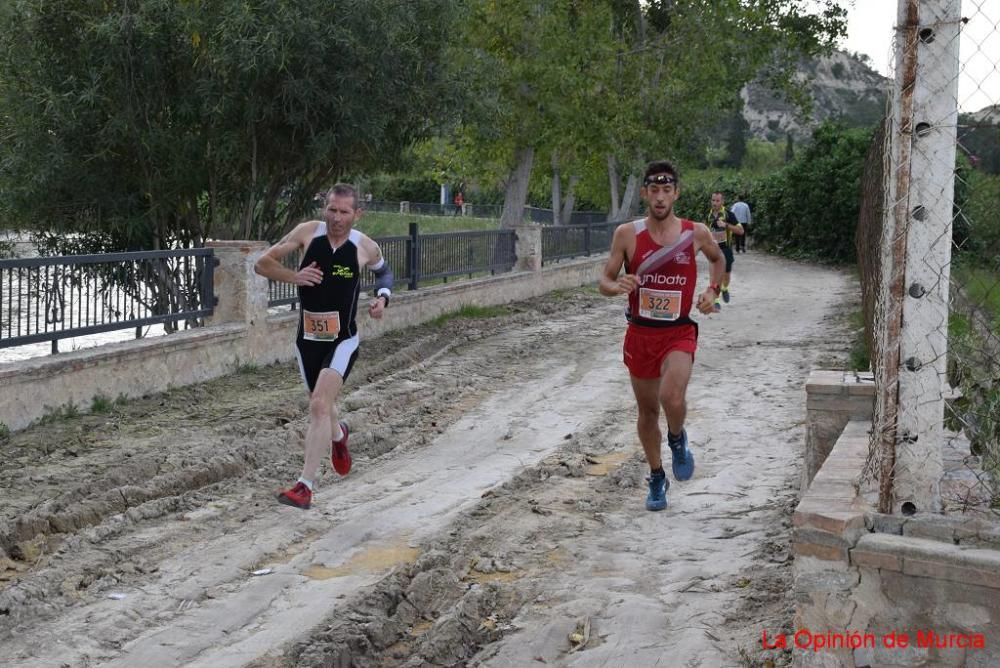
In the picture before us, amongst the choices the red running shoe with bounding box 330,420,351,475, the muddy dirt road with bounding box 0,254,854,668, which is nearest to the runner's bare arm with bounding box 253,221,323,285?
the red running shoe with bounding box 330,420,351,475

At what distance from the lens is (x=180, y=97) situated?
47.7ft

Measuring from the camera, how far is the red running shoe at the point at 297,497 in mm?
7298

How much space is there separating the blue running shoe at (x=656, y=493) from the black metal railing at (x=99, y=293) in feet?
19.1

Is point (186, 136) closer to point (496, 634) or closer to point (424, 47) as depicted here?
point (424, 47)

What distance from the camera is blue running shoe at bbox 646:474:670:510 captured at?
7.63 m

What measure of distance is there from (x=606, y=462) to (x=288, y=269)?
117 inches

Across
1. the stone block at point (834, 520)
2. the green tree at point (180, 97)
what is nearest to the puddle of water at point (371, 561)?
the stone block at point (834, 520)

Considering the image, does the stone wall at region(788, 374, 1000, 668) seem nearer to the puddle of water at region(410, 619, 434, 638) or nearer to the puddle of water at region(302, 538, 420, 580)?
the puddle of water at region(410, 619, 434, 638)

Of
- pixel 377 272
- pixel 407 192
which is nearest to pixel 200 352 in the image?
pixel 377 272

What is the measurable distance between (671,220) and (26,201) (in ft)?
33.5

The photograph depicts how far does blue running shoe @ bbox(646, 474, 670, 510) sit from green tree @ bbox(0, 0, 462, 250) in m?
7.93

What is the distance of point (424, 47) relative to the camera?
16.1 m

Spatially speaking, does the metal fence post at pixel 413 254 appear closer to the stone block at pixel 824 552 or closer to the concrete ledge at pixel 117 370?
the concrete ledge at pixel 117 370

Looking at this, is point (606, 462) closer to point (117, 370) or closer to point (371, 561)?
point (371, 561)
